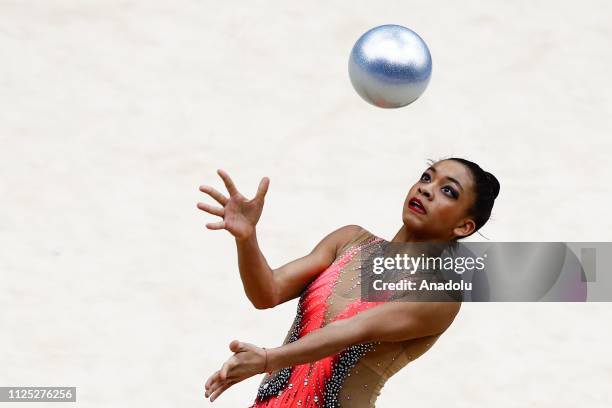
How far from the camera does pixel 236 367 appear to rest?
3.33 metres

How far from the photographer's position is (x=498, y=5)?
28.3ft

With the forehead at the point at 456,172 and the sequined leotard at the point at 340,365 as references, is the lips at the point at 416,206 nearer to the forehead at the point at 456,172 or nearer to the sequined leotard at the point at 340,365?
the forehead at the point at 456,172

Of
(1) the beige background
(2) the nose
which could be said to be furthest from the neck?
(1) the beige background

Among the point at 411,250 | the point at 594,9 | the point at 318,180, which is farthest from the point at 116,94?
the point at 411,250

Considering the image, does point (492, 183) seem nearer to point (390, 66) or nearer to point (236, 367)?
point (390, 66)

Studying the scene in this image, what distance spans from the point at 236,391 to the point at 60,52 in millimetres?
3203

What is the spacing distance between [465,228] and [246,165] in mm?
3167

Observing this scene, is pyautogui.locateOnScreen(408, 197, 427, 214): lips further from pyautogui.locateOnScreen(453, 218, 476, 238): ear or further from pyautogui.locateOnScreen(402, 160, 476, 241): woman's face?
pyautogui.locateOnScreen(453, 218, 476, 238): ear

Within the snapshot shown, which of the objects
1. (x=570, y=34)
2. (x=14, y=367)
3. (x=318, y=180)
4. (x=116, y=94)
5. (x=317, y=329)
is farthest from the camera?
(x=570, y=34)

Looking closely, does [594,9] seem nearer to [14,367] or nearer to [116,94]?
[116,94]

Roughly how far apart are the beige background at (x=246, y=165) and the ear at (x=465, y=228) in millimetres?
1689

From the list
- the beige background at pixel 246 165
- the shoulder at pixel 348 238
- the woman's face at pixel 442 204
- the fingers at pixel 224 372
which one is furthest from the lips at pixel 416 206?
the beige background at pixel 246 165

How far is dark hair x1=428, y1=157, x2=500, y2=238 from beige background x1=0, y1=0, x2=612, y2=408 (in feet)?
5.52

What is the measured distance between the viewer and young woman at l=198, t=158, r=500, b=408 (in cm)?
365
